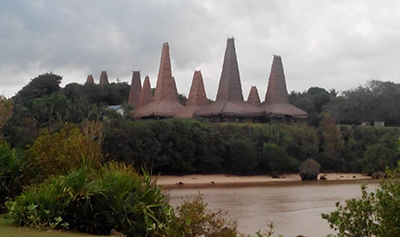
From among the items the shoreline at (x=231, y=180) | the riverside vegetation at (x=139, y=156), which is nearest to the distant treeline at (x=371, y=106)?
the riverside vegetation at (x=139, y=156)

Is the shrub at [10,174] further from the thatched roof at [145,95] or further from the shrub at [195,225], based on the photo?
Result: the thatched roof at [145,95]

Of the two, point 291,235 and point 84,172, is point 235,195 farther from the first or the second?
point 84,172

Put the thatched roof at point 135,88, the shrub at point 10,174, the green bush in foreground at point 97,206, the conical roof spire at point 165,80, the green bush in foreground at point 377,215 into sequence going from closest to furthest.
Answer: the green bush in foreground at point 377,215 < the green bush in foreground at point 97,206 < the shrub at point 10,174 < the conical roof spire at point 165,80 < the thatched roof at point 135,88

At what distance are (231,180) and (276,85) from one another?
1510 cm

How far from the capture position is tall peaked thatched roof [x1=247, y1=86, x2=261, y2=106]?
53.8 meters

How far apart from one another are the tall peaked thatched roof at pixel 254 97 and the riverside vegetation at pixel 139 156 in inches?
183

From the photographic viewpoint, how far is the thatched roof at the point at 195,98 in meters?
49.4

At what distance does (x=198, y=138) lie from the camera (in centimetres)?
4222

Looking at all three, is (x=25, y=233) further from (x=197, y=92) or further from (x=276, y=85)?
(x=276, y=85)

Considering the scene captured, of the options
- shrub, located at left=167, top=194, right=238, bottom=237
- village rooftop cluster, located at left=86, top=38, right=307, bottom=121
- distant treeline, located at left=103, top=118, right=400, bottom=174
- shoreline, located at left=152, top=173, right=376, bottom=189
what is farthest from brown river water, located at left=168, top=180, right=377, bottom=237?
village rooftop cluster, located at left=86, top=38, right=307, bottom=121

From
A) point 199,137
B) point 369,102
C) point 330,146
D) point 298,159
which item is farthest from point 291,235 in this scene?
point 369,102

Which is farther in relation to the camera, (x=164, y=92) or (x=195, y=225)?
(x=164, y=92)

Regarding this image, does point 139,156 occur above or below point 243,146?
below

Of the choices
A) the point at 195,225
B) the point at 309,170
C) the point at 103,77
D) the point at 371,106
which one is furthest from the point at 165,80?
the point at 195,225
